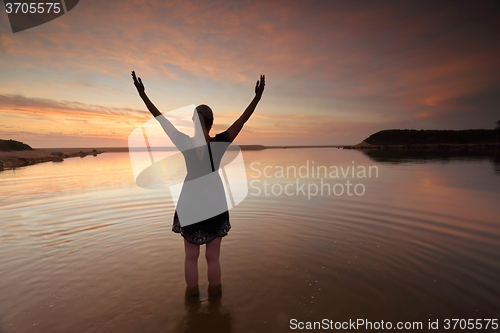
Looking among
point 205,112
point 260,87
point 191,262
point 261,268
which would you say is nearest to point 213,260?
point 191,262

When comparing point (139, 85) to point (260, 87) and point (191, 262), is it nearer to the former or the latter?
point (260, 87)

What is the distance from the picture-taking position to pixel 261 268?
452 centimetres

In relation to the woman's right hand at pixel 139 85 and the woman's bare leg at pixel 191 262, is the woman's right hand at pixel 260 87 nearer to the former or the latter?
the woman's right hand at pixel 139 85

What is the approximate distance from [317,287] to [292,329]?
1033 millimetres

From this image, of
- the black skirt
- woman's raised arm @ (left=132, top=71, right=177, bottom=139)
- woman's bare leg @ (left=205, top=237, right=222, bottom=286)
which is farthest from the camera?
woman's bare leg @ (left=205, top=237, right=222, bottom=286)

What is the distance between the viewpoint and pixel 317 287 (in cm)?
385

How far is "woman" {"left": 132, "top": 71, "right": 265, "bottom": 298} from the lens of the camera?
312 centimetres

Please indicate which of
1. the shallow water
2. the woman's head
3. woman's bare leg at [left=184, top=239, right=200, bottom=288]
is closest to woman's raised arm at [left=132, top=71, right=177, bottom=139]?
the woman's head

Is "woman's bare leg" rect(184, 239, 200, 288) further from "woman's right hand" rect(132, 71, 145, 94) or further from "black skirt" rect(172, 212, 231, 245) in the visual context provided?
"woman's right hand" rect(132, 71, 145, 94)

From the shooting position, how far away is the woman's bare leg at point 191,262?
3352mm

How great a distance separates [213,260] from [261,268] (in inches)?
55.5

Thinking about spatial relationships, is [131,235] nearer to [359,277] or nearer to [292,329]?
[292,329]

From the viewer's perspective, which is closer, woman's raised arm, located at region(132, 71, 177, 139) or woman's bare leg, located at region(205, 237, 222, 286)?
woman's raised arm, located at region(132, 71, 177, 139)

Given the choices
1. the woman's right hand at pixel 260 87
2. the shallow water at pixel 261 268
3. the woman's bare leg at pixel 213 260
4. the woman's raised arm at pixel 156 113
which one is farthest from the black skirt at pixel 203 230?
the woman's right hand at pixel 260 87
